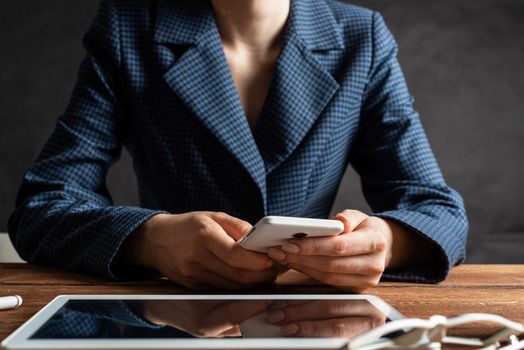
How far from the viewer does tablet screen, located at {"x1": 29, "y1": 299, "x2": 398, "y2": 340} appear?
1.66 feet

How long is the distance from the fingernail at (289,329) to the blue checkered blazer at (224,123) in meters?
0.50

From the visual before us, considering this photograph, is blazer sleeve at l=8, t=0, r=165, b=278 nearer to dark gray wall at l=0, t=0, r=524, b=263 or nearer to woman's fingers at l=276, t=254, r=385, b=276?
woman's fingers at l=276, t=254, r=385, b=276

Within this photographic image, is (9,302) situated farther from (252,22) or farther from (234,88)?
(252,22)

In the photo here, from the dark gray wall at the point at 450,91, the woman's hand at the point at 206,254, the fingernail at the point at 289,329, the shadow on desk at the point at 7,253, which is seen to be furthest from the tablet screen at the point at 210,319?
the dark gray wall at the point at 450,91

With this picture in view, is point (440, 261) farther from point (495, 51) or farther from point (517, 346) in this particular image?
point (495, 51)

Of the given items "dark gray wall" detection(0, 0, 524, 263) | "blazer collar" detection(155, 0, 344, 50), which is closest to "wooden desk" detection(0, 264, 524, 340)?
"blazer collar" detection(155, 0, 344, 50)

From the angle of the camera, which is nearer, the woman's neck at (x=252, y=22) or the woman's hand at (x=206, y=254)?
the woman's hand at (x=206, y=254)

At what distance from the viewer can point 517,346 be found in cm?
52

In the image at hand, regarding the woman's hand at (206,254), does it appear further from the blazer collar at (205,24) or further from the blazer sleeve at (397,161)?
the blazer collar at (205,24)

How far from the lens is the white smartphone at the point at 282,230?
637 mm

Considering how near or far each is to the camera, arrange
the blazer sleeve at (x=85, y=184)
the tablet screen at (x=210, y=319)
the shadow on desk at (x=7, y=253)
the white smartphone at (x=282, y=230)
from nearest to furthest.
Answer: the tablet screen at (x=210, y=319) < the white smartphone at (x=282, y=230) < the blazer sleeve at (x=85, y=184) < the shadow on desk at (x=7, y=253)

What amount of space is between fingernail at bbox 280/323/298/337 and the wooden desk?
162 mm

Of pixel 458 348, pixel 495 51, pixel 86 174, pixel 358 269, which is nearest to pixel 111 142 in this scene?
pixel 86 174

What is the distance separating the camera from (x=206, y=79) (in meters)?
1.10
